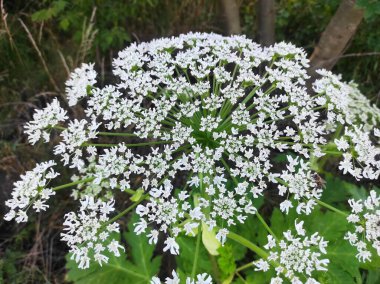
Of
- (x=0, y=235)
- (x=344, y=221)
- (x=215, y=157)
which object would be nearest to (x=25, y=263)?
(x=0, y=235)

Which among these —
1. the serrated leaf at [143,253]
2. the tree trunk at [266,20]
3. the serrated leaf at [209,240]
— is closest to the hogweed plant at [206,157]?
the serrated leaf at [209,240]

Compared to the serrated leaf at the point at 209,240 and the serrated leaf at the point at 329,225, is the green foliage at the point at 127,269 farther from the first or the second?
the serrated leaf at the point at 329,225

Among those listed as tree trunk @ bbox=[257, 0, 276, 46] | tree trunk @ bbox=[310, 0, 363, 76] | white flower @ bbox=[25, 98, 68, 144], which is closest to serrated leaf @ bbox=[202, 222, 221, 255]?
white flower @ bbox=[25, 98, 68, 144]

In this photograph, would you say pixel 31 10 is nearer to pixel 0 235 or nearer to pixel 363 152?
pixel 0 235

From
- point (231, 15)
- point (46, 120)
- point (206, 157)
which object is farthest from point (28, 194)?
point (231, 15)

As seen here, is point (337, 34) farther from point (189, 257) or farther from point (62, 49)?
point (62, 49)
